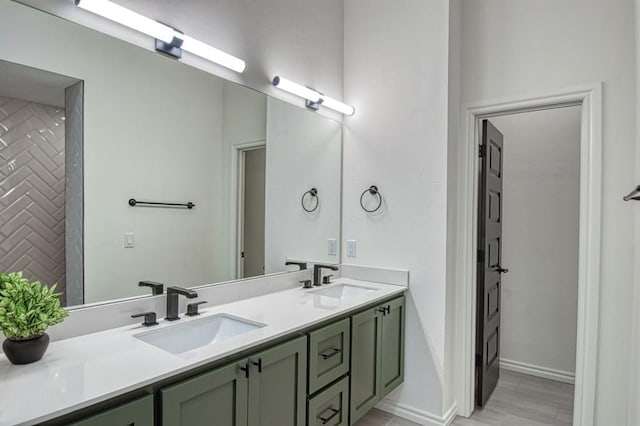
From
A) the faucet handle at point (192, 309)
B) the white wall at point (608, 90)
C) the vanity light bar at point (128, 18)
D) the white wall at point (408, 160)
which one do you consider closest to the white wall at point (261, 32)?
the vanity light bar at point (128, 18)

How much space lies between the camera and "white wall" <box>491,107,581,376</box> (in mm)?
3150

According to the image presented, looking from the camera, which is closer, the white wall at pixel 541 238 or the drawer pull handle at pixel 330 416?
the drawer pull handle at pixel 330 416

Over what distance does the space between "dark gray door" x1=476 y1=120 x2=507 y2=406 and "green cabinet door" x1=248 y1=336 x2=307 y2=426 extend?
1.59 meters

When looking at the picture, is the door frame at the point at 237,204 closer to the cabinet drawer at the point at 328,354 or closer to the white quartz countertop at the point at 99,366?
the white quartz countertop at the point at 99,366

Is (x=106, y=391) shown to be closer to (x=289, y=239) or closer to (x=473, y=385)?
(x=289, y=239)

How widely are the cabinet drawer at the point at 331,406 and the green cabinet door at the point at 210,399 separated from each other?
43 cm

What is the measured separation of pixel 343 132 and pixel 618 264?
190 centimetres

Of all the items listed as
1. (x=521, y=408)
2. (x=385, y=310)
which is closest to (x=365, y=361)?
(x=385, y=310)

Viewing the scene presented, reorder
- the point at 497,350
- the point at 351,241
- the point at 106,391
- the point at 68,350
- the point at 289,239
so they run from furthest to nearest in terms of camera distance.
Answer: the point at 497,350, the point at 351,241, the point at 289,239, the point at 68,350, the point at 106,391

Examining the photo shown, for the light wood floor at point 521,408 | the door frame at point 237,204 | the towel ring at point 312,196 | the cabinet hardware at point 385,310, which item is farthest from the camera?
the towel ring at point 312,196

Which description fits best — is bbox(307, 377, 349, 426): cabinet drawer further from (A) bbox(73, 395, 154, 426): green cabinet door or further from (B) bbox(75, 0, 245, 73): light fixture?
(B) bbox(75, 0, 245, 73): light fixture

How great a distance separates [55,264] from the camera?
4.66 feet

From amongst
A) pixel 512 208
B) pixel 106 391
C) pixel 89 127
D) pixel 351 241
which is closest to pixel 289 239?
pixel 351 241

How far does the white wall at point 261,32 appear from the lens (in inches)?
64.4
